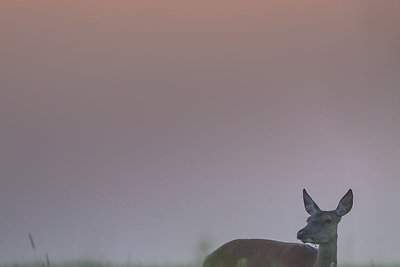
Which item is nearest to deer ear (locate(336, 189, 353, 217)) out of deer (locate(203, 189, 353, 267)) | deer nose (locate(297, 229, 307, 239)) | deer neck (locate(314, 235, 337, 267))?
deer (locate(203, 189, 353, 267))

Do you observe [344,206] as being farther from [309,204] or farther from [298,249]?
[298,249]

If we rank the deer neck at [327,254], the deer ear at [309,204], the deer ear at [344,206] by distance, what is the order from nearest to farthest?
the deer neck at [327,254] → the deer ear at [344,206] → the deer ear at [309,204]

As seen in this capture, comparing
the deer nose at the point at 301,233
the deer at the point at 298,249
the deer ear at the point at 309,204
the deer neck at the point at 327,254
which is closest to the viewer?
the deer at the point at 298,249

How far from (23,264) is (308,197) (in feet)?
17.8

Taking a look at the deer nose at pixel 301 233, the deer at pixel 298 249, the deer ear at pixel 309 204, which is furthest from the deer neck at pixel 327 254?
the deer ear at pixel 309 204

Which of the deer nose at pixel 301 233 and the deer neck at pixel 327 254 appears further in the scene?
the deer nose at pixel 301 233

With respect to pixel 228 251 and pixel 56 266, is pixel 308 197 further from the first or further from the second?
pixel 56 266

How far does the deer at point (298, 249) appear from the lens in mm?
7277

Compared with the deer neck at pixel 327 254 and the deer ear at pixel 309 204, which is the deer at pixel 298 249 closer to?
the deer neck at pixel 327 254

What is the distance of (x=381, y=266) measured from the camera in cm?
497

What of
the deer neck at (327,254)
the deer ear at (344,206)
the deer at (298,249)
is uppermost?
the deer ear at (344,206)

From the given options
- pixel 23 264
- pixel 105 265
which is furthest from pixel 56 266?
pixel 105 265

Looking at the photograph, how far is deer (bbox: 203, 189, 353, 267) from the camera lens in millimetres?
7277

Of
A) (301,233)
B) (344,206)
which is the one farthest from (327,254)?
(344,206)
